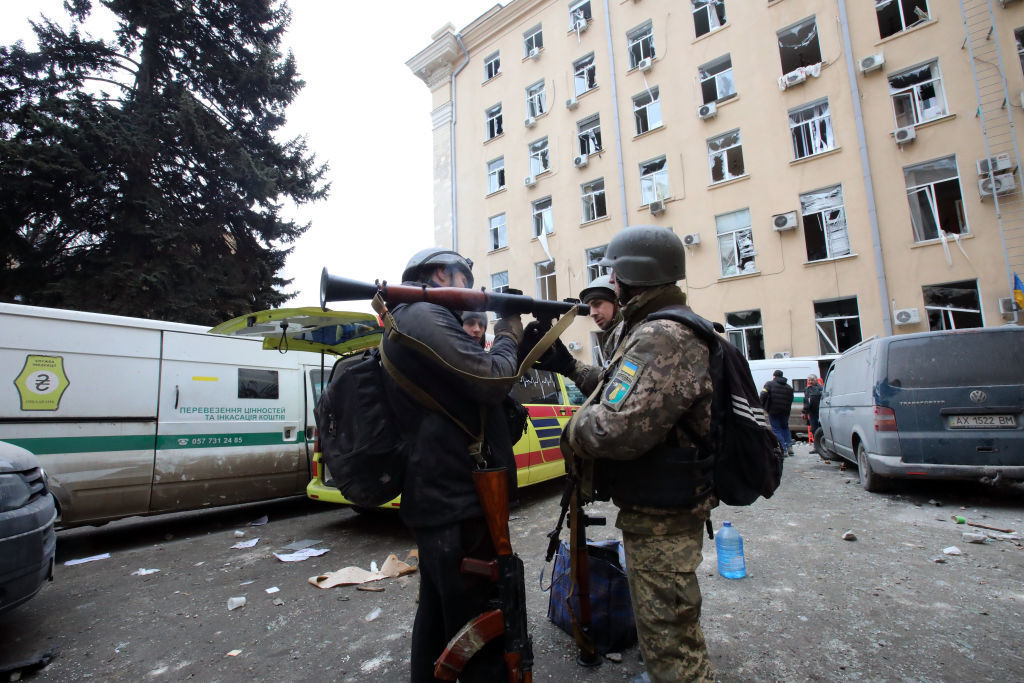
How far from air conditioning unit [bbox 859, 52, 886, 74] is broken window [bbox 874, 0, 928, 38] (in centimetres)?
89

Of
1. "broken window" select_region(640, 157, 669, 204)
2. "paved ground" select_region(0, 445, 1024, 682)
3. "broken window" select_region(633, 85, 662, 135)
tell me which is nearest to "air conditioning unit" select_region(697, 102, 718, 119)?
"broken window" select_region(633, 85, 662, 135)

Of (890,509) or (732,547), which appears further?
(890,509)

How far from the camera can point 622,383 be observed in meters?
1.71

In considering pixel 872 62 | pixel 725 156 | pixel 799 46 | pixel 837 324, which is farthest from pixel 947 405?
pixel 799 46

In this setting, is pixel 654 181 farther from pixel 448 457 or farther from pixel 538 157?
pixel 448 457

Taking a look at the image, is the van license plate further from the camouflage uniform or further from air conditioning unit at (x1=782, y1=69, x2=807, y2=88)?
air conditioning unit at (x1=782, y1=69, x2=807, y2=88)

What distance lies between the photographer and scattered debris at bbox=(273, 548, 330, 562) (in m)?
4.25

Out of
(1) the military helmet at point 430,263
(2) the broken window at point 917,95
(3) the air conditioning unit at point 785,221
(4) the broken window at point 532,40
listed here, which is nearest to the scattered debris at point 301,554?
(1) the military helmet at point 430,263

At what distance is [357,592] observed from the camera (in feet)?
11.3

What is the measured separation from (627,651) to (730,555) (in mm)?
1253

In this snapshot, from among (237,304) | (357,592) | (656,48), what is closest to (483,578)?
(357,592)

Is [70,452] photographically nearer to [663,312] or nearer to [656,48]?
[663,312]

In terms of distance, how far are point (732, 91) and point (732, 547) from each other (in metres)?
14.5

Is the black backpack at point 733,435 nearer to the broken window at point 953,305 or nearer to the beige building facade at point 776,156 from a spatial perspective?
the beige building facade at point 776,156
